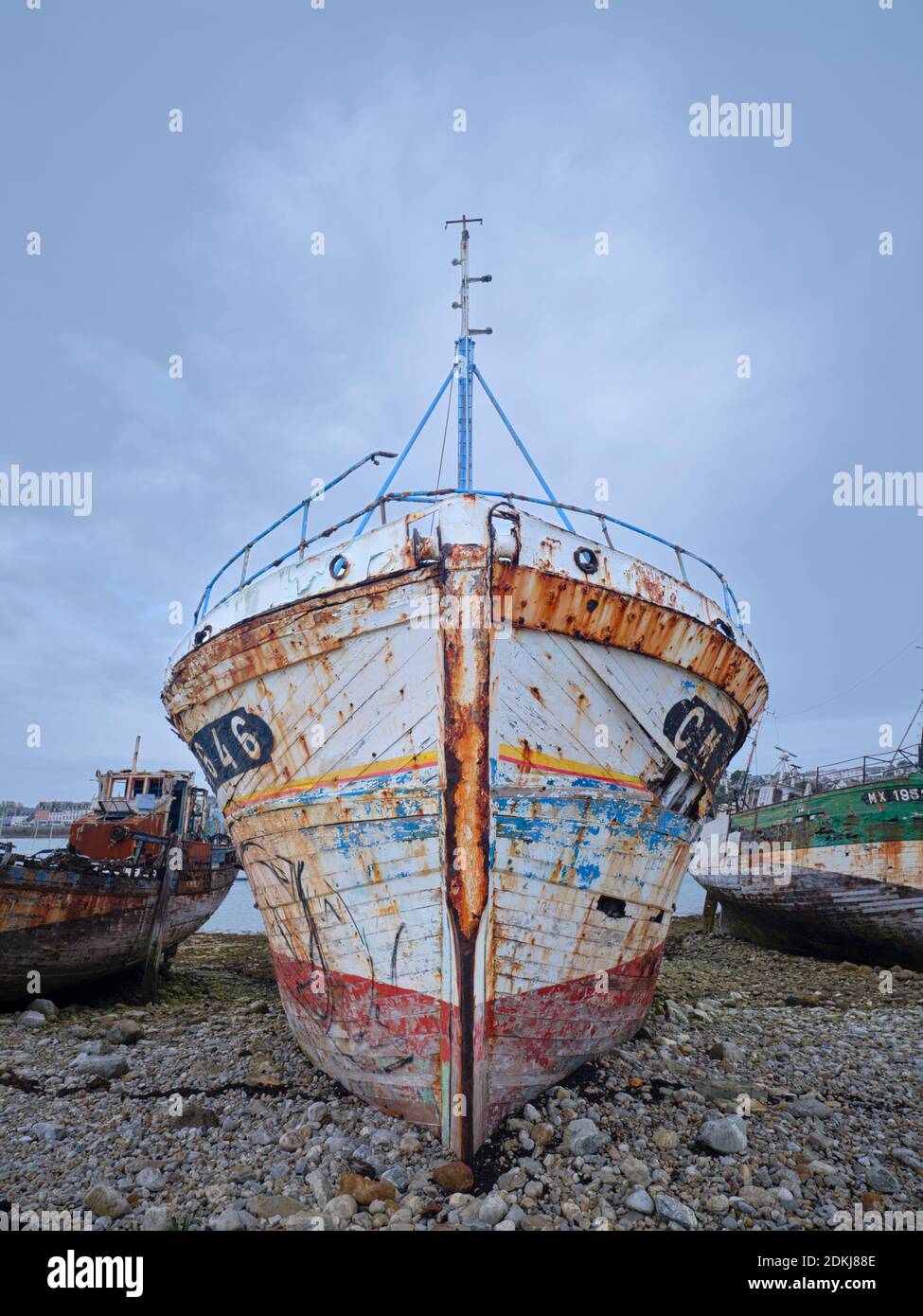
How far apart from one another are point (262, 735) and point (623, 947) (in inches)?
130

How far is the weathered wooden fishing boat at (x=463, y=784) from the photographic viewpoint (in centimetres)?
452

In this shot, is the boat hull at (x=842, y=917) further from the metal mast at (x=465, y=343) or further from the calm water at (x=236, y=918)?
the calm water at (x=236, y=918)

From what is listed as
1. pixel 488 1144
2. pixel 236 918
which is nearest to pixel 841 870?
pixel 488 1144

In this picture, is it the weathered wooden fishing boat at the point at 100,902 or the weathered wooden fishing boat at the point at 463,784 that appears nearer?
the weathered wooden fishing boat at the point at 463,784

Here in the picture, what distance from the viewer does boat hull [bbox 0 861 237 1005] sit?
29.9ft

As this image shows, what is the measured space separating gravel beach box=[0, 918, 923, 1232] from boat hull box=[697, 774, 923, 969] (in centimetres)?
522


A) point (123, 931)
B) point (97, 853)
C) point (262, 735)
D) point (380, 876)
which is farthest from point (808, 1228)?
point (97, 853)

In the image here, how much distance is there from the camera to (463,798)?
178 inches

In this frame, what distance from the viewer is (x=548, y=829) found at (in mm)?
4695

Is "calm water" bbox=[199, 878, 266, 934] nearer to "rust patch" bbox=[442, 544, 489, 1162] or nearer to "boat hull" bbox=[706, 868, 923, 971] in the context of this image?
"boat hull" bbox=[706, 868, 923, 971]

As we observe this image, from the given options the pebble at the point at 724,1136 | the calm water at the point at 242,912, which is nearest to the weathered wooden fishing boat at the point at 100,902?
the calm water at the point at 242,912

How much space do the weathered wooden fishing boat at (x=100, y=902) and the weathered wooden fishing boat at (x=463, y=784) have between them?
223 inches

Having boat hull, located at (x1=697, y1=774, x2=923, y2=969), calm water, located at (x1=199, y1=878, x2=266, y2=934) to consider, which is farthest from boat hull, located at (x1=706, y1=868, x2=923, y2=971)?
calm water, located at (x1=199, y1=878, x2=266, y2=934)
